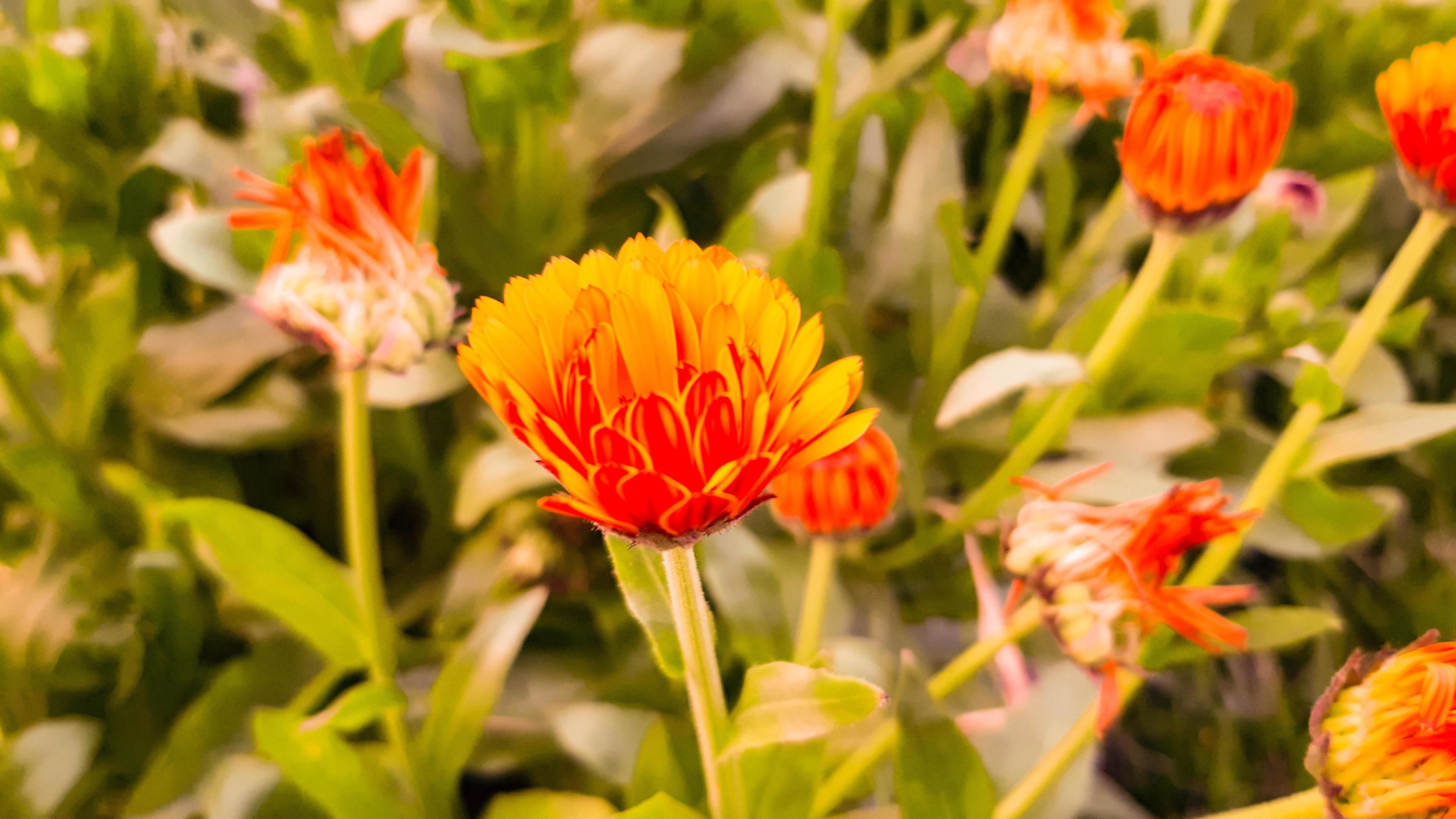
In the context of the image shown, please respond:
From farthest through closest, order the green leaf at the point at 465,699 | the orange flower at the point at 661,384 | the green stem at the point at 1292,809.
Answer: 1. the green leaf at the point at 465,699
2. the green stem at the point at 1292,809
3. the orange flower at the point at 661,384

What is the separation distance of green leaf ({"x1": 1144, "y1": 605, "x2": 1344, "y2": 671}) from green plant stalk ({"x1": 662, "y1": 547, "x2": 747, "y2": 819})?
19 cm

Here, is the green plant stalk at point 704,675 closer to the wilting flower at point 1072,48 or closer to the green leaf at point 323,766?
the green leaf at point 323,766

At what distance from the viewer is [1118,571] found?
0.31 m

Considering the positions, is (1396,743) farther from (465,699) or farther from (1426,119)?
(465,699)

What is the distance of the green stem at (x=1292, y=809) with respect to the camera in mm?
292

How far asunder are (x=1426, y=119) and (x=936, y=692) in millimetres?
280

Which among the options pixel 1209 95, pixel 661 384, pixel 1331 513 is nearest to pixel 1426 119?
pixel 1209 95

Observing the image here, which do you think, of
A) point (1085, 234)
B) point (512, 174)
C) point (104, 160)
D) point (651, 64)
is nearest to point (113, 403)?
point (104, 160)

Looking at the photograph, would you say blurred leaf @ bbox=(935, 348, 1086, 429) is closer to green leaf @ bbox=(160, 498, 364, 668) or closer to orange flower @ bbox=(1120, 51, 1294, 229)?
orange flower @ bbox=(1120, 51, 1294, 229)

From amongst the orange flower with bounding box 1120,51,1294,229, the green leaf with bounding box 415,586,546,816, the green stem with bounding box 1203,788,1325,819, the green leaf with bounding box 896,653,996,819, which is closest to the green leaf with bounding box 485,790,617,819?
the green leaf with bounding box 415,586,546,816

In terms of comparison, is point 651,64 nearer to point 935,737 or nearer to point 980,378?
point 980,378

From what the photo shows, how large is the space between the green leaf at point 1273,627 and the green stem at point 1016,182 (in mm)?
196

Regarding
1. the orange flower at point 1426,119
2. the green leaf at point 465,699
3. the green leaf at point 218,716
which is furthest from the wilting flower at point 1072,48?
the green leaf at point 218,716

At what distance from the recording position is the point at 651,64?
0.51 meters
